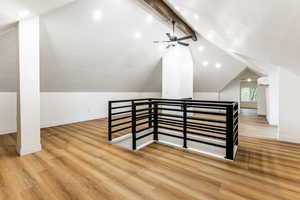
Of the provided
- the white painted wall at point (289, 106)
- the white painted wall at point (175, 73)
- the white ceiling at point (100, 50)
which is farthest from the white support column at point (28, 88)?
the white painted wall at point (289, 106)

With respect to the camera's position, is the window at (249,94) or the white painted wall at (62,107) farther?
the window at (249,94)

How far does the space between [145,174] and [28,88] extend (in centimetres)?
263

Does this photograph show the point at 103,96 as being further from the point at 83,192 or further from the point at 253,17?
the point at 253,17

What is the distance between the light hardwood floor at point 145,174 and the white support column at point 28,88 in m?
0.30

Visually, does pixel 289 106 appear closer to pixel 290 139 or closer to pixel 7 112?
pixel 290 139

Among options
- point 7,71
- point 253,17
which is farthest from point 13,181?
point 253,17

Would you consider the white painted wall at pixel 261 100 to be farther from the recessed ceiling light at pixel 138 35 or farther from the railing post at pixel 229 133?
Result: the recessed ceiling light at pixel 138 35

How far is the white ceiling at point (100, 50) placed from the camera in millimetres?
3242

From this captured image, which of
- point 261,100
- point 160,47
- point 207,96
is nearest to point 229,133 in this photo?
point 160,47

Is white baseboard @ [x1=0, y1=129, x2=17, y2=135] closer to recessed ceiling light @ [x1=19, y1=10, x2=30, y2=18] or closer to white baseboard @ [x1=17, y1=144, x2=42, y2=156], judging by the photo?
white baseboard @ [x1=17, y1=144, x2=42, y2=156]

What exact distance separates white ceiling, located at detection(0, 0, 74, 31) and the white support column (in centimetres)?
20

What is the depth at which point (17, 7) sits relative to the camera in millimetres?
2119

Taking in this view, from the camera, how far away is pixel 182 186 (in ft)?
5.78

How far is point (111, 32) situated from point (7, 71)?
9.09 feet
